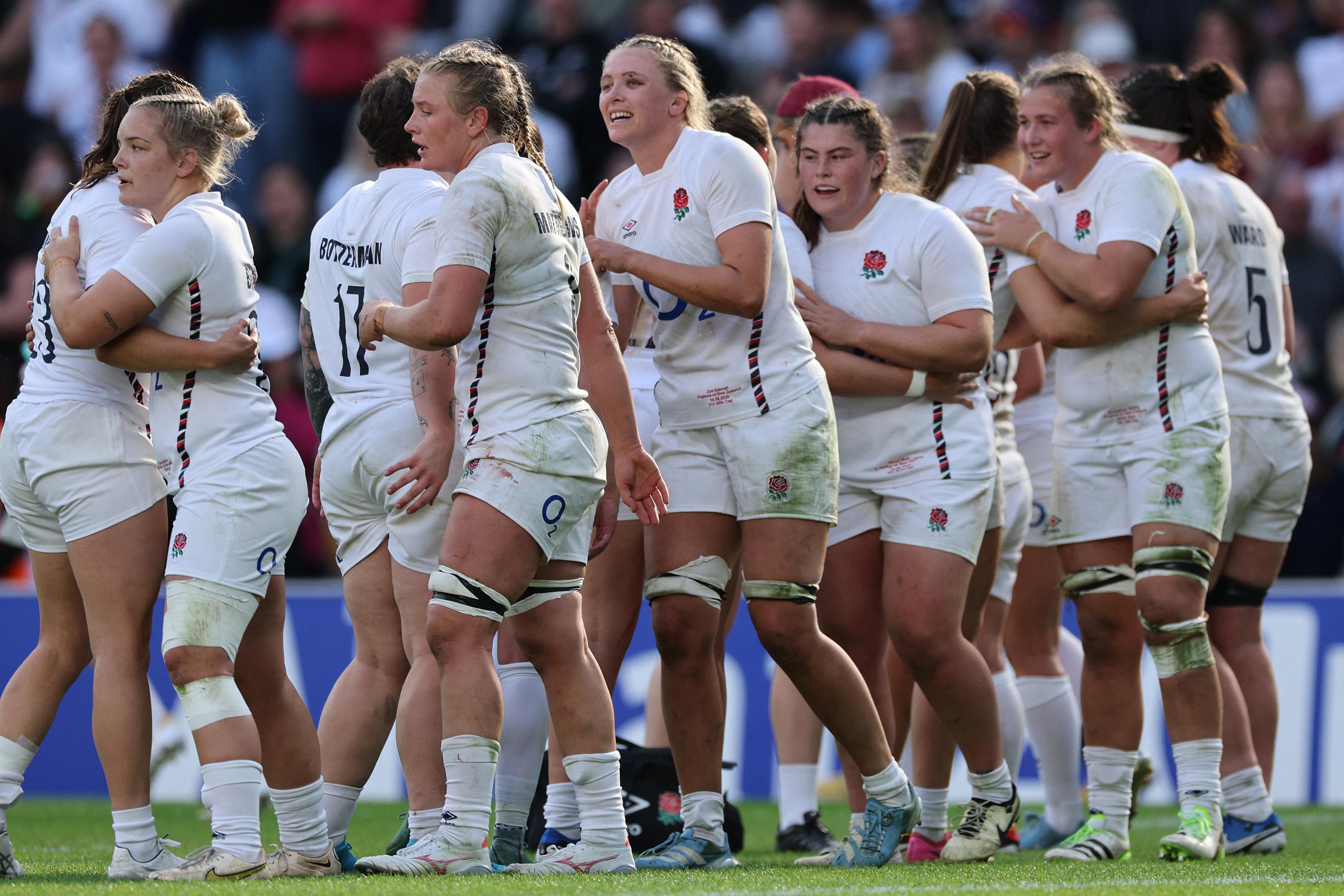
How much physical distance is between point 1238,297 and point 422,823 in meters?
3.50

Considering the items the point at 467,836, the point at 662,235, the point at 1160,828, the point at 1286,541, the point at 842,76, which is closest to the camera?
the point at 467,836

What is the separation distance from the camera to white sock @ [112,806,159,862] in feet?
14.7

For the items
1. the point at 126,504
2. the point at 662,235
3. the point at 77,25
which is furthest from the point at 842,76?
the point at 126,504

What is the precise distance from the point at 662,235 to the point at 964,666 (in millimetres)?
1662

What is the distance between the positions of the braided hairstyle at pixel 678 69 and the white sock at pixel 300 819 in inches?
89.6

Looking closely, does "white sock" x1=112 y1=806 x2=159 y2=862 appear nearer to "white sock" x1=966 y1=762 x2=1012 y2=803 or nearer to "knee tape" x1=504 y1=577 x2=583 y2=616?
"knee tape" x1=504 y1=577 x2=583 y2=616

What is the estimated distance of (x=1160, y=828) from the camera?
726 cm

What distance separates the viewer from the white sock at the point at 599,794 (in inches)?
171

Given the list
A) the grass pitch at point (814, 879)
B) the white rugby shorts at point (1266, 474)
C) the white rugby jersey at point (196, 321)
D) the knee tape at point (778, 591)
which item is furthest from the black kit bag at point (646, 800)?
the white rugby shorts at point (1266, 474)

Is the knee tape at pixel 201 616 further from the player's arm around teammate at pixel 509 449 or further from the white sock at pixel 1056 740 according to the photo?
the white sock at pixel 1056 740

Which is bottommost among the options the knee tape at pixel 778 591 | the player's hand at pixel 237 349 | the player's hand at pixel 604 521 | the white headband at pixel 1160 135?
the knee tape at pixel 778 591

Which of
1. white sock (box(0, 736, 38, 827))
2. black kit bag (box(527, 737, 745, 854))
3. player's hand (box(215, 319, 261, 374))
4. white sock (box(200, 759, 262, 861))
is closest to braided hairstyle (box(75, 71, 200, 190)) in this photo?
player's hand (box(215, 319, 261, 374))

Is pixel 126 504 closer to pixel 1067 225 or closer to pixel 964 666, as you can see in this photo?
pixel 964 666

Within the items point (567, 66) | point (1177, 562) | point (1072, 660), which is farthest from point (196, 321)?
point (567, 66)
